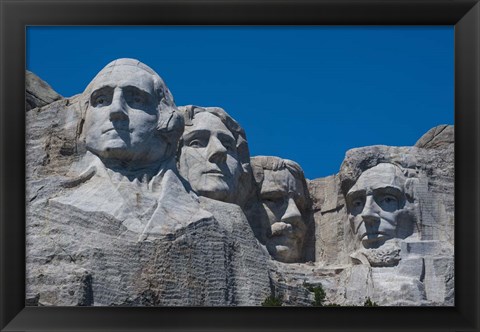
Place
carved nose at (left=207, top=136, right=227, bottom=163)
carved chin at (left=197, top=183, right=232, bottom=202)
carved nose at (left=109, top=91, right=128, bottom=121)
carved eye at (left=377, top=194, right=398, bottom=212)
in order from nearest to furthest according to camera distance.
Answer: carved nose at (left=109, top=91, right=128, bottom=121) < carved chin at (left=197, top=183, right=232, bottom=202) < carved nose at (left=207, top=136, right=227, bottom=163) < carved eye at (left=377, top=194, right=398, bottom=212)

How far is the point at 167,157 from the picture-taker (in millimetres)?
25219

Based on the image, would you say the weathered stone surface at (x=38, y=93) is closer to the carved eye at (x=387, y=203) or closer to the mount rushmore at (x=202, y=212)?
the mount rushmore at (x=202, y=212)

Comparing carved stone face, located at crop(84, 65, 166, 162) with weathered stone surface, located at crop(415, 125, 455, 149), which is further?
weathered stone surface, located at crop(415, 125, 455, 149)

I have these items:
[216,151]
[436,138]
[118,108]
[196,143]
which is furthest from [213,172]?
[436,138]

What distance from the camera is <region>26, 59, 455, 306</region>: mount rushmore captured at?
23.6 m

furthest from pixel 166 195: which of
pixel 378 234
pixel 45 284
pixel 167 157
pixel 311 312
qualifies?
pixel 311 312

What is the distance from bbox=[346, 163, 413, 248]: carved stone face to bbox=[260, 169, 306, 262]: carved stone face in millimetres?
919

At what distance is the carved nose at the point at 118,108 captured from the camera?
24.7 m

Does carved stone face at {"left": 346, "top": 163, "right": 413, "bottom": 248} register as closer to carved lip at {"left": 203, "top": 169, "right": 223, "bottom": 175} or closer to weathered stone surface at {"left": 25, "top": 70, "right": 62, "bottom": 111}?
carved lip at {"left": 203, "top": 169, "right": 223, "bottom": 175}

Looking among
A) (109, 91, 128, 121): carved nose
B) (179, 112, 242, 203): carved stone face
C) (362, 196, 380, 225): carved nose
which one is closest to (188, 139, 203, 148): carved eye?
(179, 112, 242, 203): carved stone face

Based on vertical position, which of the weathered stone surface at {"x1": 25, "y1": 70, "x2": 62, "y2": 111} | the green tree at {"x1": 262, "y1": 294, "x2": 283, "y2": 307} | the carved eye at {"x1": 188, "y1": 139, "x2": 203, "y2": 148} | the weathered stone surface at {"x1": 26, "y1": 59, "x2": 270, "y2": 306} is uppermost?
the weathered stone surface at {"x1": 25, "y1": 70, "x2": 62, "y2": 111}
